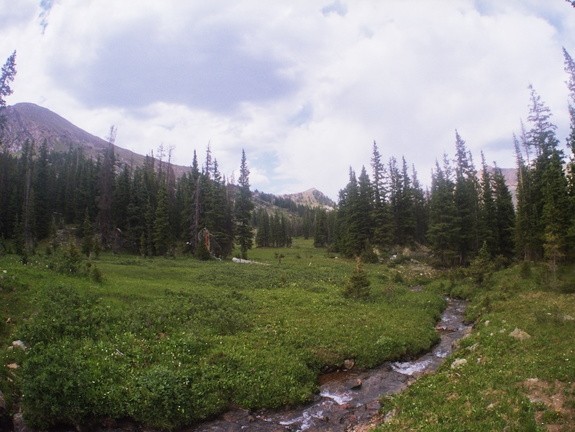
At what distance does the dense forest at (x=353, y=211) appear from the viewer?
42125 millimetres

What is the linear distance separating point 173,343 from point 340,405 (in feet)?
25.2

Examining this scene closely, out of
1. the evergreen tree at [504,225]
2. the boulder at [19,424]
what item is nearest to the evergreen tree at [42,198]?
the boulder at [19,424]

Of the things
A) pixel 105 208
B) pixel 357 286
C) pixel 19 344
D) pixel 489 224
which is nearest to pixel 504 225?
pixel 489 224

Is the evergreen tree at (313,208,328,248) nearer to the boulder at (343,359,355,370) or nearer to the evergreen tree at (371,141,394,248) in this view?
the evergreen tree at (371,141,394,248)

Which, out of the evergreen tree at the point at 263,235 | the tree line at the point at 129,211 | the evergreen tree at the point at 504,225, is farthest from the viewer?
the evergreen tree at the point at 263,235

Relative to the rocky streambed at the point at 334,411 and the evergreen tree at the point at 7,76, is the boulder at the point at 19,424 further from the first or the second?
the evergreen tree at the point at 7,76

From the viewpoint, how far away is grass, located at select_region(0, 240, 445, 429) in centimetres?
1134

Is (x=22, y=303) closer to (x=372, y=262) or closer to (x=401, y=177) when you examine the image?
(x=372, y=262)

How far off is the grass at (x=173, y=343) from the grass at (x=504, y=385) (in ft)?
12.3

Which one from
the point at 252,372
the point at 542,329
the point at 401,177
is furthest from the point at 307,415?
the point at 401,177

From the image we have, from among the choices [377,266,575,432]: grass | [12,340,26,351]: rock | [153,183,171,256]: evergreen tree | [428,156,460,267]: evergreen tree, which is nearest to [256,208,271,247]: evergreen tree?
[153,183,171,256]: evergreen tree

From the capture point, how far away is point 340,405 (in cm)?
1253

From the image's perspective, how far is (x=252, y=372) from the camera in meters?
13.5

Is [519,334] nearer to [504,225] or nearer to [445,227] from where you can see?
[445,227]
